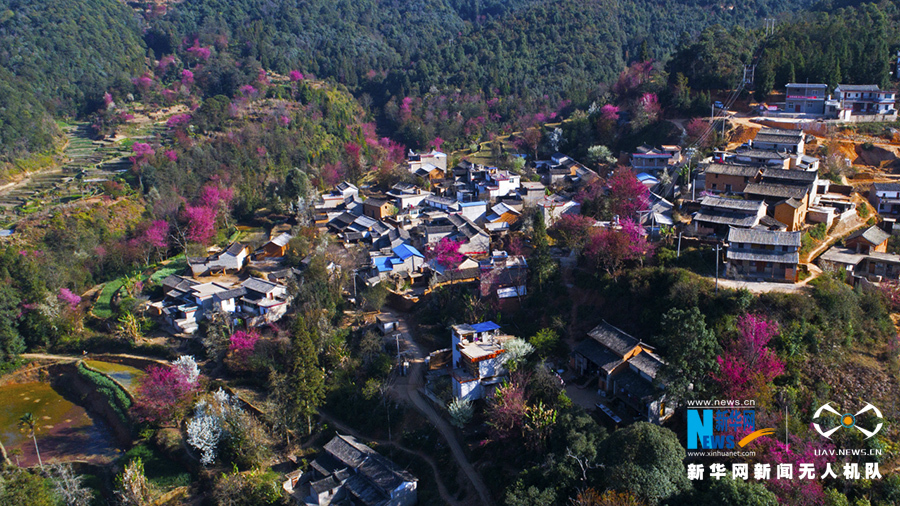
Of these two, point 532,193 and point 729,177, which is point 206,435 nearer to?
point 532,193

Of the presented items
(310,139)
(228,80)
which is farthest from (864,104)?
(228,80)

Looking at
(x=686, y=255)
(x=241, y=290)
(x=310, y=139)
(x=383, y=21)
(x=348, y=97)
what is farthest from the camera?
(x=383, y=21)

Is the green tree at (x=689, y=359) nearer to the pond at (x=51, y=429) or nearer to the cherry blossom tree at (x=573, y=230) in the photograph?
the cherry blossom tree at (x=573, y=230)

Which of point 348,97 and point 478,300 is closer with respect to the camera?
point 478,300

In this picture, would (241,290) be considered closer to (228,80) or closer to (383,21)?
(228,80)

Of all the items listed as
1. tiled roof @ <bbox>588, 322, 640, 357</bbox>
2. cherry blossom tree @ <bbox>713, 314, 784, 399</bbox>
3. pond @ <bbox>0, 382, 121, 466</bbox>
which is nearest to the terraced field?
pond @ <bbox>0, 382, 121, 466</bbox>

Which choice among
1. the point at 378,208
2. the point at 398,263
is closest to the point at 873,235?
the point at 398,263
